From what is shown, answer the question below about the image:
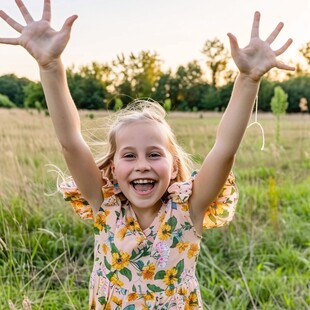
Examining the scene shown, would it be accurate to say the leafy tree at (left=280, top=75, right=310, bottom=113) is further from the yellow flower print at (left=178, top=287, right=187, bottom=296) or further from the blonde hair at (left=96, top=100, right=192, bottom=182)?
the yellow flower print at (left=178, top=287, right=187, bottom=296)

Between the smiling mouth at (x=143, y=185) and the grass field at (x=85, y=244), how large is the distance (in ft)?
2.43

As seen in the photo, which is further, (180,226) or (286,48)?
(180,226)

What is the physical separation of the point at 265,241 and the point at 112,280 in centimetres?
213

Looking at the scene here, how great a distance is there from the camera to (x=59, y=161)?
4309mm

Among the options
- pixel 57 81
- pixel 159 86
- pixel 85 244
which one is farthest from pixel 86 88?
pixel 57 81

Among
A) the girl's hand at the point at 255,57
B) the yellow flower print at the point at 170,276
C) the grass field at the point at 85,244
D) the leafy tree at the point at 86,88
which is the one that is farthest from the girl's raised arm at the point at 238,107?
the leafy tree at the point at 86,88

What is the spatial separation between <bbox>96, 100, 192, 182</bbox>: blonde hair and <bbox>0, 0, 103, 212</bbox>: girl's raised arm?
0.38 ft

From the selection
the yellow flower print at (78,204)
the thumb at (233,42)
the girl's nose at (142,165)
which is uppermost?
the thumb at (233,42)

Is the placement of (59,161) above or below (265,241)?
above

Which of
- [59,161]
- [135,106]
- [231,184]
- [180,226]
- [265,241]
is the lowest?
[265,241]

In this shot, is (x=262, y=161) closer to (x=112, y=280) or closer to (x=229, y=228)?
(x=229, y=228)

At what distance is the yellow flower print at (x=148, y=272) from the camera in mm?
1621

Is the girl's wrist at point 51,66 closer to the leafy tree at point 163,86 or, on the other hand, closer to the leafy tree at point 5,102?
the leafy tree at point 163,86

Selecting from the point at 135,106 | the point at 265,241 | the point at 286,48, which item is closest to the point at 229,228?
the point at 265,241
